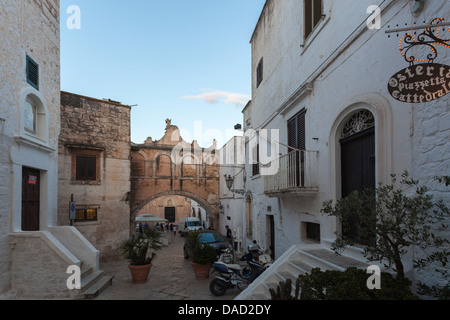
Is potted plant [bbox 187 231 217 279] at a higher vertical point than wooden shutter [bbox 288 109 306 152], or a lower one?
lower

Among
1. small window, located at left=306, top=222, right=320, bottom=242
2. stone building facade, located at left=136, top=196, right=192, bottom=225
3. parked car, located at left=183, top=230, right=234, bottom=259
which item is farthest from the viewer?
stone building facade, located at left=136, top=196, right=192, bottom=225

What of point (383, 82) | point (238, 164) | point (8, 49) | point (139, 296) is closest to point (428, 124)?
point (383, 82)

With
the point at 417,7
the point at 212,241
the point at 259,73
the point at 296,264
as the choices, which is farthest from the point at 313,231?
the point at 259,73

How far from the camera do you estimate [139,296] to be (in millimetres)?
8344

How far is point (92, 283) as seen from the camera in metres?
8.67

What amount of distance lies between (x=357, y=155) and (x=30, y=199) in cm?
865

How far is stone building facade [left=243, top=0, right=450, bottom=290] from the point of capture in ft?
13.6

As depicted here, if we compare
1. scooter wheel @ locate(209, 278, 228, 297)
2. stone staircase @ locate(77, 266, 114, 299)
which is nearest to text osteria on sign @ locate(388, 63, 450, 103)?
scooter wheel @ locate(209, 278, 228, 297)

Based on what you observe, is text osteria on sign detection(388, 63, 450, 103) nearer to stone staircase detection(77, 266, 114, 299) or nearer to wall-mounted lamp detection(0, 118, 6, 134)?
wall-mounted lamp detection(0, 118, 6, 134)

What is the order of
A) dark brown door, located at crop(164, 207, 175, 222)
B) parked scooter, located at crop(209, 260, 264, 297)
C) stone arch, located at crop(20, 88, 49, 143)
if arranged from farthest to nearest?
dark brown door, located at crop(164, 207, 175, 222), stone arch, located at crop(20, 88, 49, 143), parked scooter, located at crop(209, 260, 264, 297)

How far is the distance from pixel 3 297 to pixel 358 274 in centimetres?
762

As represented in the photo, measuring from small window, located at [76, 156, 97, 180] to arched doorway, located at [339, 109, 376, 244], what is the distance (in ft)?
38.4

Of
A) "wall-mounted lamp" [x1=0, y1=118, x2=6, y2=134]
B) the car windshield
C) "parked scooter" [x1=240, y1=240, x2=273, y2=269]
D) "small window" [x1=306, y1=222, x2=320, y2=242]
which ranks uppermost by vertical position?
"wall-mounted lamp" [x1=0, y1=118, x2=6, y2=134]
